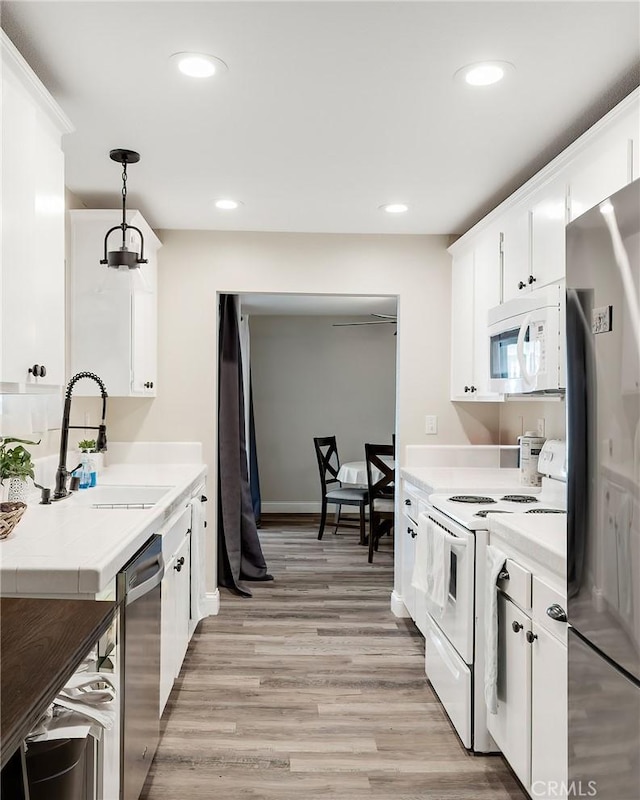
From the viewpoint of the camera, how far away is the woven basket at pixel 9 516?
6.59ft

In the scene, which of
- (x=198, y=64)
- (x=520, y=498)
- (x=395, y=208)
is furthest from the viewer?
(x=395, y=208)

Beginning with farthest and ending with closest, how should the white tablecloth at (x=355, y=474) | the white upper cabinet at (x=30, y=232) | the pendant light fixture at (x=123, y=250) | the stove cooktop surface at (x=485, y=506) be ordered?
the white tablecloth at (x=355, y=474) < the pendant light fixture at (x=123, y=250) < the stove cooktop surface at (x=485, y=506) < the white upper cabinet at (x=30, y=232)

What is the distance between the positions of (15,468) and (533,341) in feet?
6.93

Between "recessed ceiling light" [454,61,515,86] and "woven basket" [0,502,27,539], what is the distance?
2014 millimetres

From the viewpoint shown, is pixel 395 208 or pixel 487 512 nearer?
pixel 487 512

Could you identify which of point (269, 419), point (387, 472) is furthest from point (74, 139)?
point (269, 419)

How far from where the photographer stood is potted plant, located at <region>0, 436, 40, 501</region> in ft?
8.00

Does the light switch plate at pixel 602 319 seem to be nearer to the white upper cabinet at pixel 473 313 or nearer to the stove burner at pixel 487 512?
the stove burner at pixel 487 512

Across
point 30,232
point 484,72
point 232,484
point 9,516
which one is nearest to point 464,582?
point 9,516

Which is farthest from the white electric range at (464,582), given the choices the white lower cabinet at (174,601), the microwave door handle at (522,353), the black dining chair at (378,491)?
the black dining chair at (378,491)

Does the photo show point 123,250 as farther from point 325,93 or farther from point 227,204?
point 325,93

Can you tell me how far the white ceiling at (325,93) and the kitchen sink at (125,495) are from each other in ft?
5.02

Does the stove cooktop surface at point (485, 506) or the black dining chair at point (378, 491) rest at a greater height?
the stove cooktop surface at point (485, 506)

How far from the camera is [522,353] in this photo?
9.06ft
